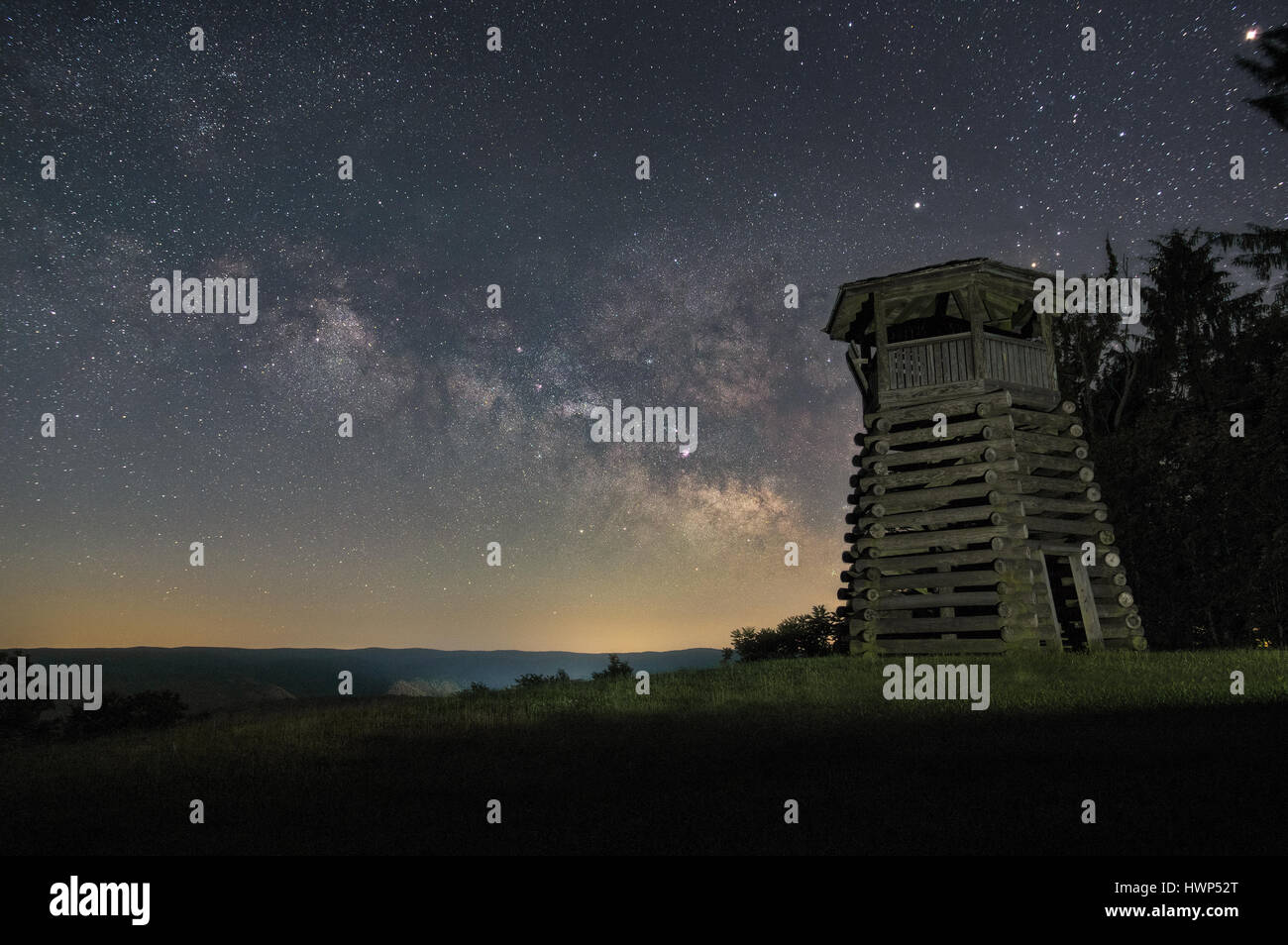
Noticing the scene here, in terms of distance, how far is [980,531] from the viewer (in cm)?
2030

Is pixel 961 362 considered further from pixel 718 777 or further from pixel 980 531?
pixel 718 777

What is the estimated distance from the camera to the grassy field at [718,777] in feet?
21.9

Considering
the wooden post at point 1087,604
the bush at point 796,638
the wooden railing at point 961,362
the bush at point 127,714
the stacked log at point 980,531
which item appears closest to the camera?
the bush at point 127,714

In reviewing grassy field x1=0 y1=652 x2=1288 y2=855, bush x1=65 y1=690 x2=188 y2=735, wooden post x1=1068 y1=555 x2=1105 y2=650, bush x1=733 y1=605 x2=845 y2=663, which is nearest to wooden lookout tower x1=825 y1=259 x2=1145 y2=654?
wooden post x1=1068 y1=555 x2=1105 y2=650

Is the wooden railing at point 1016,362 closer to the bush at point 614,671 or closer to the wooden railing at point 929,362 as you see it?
the wooden railing at point 929,362

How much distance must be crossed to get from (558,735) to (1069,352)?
1342 inches

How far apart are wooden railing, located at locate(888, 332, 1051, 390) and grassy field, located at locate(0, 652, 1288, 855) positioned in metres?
8.46

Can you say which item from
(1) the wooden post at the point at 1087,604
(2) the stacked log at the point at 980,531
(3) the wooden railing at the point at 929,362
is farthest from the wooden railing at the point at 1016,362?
(1) the wooden post at the point at 1087,604

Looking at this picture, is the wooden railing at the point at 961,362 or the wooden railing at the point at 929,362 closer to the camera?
the wooden railing at the point at 961,362

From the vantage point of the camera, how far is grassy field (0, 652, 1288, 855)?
262 inches

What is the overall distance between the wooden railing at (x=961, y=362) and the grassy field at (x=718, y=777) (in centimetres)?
846
